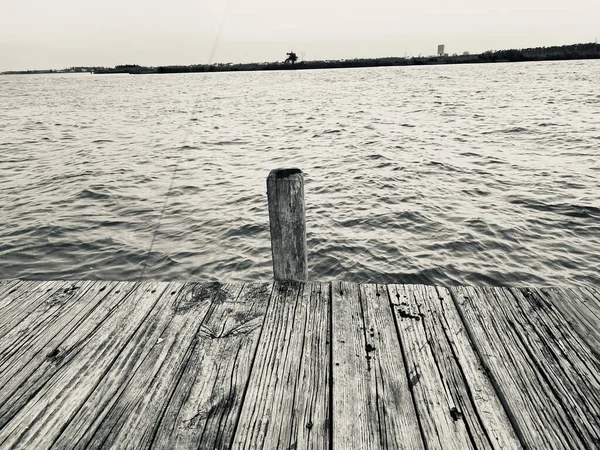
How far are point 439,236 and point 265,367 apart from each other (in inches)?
248

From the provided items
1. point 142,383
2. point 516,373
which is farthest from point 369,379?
point 142,383

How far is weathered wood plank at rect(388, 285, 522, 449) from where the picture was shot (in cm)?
180

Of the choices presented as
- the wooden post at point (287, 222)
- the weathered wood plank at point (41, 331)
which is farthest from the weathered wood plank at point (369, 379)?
the weathered wood plank at point (41, 331)

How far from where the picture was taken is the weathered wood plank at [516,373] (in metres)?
1.79

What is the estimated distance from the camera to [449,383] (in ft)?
6.84

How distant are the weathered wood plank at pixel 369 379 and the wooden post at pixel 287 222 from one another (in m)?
0.46

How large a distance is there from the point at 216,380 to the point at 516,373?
172 cm

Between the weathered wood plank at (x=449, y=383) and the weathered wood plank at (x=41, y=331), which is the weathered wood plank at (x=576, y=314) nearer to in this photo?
the weathered wood plank at (x=449, y=383)

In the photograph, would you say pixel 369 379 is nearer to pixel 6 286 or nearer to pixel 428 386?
pixel 428 386

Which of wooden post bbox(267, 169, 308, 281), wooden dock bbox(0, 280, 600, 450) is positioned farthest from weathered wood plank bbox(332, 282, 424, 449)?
wooden post bbox(267, 169, 308, 281)

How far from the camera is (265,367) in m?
2.25

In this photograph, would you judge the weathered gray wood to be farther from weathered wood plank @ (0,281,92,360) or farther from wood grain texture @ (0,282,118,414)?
weathered wood plank @ (0,281,92,360)

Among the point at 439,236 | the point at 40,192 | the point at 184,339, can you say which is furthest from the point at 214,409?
the point at 40,192

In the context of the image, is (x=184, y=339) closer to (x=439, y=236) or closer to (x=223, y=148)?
(x=439, y=236)
